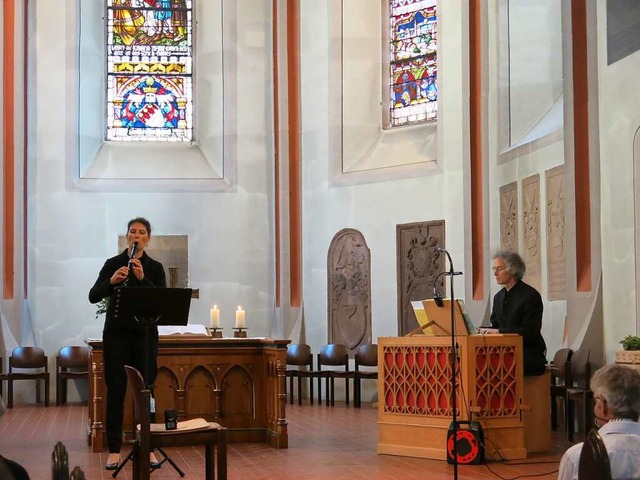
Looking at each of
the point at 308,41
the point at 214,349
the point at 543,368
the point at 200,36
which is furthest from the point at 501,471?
the point at 200,36

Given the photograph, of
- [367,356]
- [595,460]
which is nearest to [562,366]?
[367,356]

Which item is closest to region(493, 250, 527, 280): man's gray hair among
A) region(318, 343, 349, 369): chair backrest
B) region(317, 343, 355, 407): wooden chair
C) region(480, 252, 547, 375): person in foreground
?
region(480, 252, 547, 375): person in foreground

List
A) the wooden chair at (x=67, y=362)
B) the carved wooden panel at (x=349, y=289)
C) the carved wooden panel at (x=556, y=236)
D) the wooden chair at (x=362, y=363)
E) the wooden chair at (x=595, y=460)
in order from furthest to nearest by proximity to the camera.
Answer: the carved wooden panel at (x=349, y=289) < the wooden chair at (x=67, y=362) < the wooden chair at (x=362, y=363) < the carved wooden panel at (x=556, y=236) < the wooden chair at (x=595, y=460)

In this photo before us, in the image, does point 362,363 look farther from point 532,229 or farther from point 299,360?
point 532,229

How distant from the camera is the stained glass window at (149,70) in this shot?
15.3 meters

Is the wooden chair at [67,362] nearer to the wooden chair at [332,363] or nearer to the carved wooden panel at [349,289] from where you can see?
the wooden chair at [332,363]

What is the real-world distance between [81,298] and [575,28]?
7.96 metres

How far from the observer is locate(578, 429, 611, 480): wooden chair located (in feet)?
8.46

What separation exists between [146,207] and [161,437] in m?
9.53

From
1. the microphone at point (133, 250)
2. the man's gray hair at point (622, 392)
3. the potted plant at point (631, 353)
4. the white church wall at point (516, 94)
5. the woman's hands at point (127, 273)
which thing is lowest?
the potted plant at point (631, 353)

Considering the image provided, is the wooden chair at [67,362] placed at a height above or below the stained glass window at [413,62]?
below

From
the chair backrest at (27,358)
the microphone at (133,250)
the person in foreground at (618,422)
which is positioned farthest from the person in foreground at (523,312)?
the chair backrest at (27,358)

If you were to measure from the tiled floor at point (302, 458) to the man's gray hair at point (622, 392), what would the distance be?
3.54 meters

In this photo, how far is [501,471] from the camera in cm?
689
